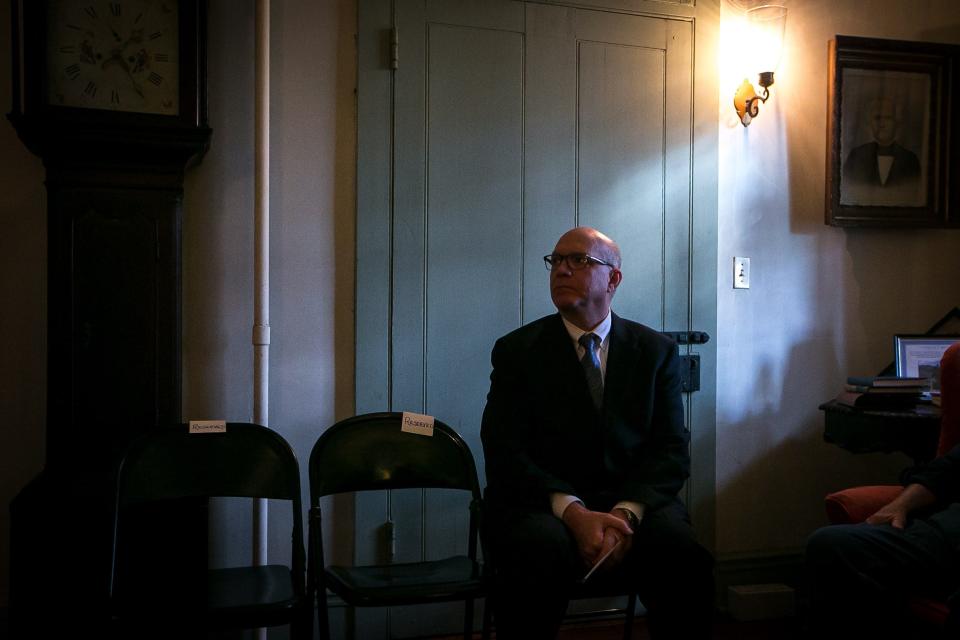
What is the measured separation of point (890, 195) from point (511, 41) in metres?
1.69

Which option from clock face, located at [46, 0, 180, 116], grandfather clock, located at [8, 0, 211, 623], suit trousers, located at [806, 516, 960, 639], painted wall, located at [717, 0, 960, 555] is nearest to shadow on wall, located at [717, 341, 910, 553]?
painted wall, located at [717, 0, 960, 555]

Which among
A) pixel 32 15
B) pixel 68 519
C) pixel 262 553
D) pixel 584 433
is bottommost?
pixel 262 553

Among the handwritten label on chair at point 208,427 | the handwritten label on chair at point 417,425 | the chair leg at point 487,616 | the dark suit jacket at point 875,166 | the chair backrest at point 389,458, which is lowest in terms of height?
the chair leg at point 487,616

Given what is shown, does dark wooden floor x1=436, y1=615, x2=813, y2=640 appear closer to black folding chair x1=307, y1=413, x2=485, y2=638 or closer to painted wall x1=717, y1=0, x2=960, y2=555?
painted wall x1=717, y1=0, x2=960, y2=555

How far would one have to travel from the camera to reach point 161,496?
227 centimetres

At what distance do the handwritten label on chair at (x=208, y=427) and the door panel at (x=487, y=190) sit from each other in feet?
1.88

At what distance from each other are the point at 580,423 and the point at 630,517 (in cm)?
29

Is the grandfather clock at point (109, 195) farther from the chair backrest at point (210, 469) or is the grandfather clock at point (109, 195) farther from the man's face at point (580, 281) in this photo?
the man's face at point (580, 281)

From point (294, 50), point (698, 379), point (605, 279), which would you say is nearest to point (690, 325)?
point (698, 379)

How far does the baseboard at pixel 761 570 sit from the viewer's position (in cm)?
326

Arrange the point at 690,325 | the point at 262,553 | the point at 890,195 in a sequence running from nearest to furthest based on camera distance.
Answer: the point at 262,553
the point at 690,325
the point at 890,195

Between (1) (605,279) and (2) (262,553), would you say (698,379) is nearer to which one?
(1) (605,279)

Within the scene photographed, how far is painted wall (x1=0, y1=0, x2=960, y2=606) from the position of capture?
257 centimetres

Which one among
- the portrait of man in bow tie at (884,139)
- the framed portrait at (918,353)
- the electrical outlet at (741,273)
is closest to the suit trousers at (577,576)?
the electrical outlet at (741,273)
